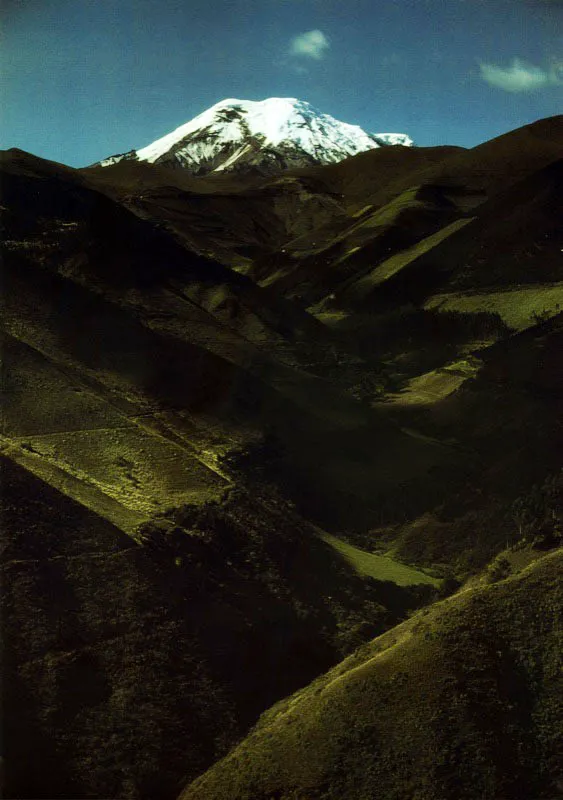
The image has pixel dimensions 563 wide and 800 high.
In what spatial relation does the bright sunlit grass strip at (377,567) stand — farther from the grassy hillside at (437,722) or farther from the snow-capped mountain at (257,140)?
the snow-capped mountain at (257,140)

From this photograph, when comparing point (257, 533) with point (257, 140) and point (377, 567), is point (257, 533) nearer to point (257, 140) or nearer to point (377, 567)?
point (377, 567)

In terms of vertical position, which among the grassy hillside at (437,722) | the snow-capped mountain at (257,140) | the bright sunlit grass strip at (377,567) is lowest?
the grassy hillside at (437,722)

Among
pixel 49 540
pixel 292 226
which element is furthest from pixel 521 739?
pixel 292 226

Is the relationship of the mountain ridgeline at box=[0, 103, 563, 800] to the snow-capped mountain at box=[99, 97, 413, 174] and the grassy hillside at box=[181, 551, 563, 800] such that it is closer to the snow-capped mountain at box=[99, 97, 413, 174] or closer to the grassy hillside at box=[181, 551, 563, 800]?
the grassy hillside at box=[181, 551, 563, 800]

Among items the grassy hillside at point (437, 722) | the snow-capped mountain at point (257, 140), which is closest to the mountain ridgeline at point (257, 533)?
the grassy hillside at point (437, 722)

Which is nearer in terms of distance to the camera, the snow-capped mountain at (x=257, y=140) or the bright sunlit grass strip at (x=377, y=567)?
the bright sunlit grass strip at (x=377, y=567)

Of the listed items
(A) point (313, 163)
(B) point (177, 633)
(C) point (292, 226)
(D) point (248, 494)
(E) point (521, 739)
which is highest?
(A) point (313, 163)

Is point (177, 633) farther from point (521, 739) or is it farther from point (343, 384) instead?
point (343, 384)
